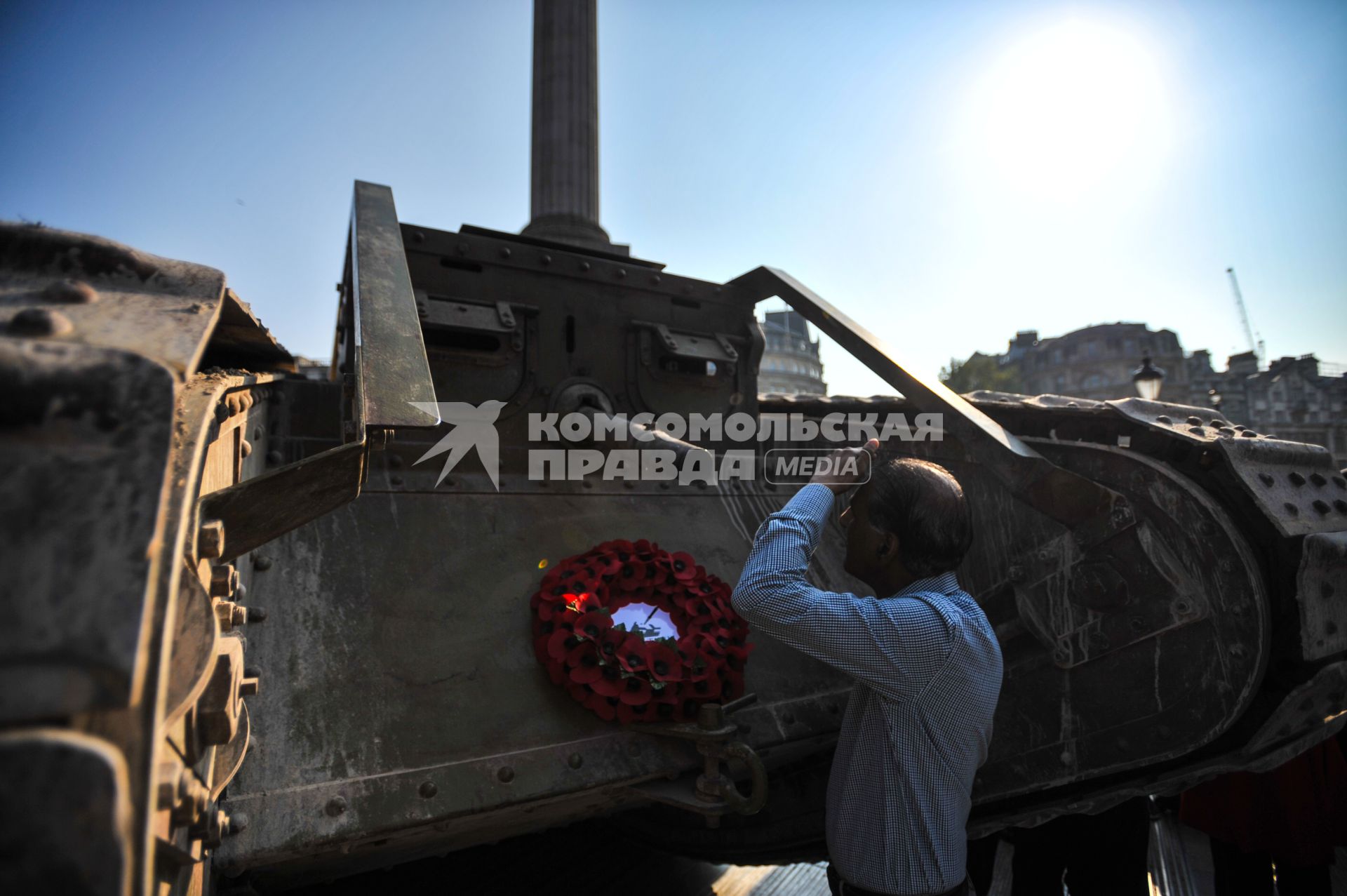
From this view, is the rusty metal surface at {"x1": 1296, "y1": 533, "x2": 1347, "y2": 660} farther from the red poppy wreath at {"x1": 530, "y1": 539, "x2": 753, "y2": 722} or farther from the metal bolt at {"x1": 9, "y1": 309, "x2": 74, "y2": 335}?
the metal bolt at {"x1": 9, "y1": 309, "x2": 74, "y2": 335}

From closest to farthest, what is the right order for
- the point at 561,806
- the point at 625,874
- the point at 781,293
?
the point at 561,806 < the point at 625,874 < the point at 781,293

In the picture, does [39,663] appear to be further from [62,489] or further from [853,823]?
[853,823]

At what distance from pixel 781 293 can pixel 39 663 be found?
3617 millimetres

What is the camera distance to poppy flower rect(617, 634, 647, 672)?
7.39 ft

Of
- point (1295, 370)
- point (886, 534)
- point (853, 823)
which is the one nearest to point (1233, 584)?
point (886, 534)

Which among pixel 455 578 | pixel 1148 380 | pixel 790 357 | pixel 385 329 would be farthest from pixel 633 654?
pixel 790 357

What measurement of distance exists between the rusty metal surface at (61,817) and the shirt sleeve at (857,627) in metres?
1.38

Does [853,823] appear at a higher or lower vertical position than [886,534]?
lower

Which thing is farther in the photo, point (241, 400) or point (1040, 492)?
point (1040, 492)

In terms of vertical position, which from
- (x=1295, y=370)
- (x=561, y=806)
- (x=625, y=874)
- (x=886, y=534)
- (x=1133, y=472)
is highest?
(x=1295, y=370)

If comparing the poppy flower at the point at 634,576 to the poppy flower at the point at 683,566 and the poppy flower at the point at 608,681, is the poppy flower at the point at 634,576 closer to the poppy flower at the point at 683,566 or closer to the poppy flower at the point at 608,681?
the poppy flower at the point at 683,566

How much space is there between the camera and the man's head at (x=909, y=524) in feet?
6.28

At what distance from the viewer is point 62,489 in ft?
2.34

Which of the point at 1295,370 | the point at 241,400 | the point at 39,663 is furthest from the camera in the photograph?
the point at 1295,370
